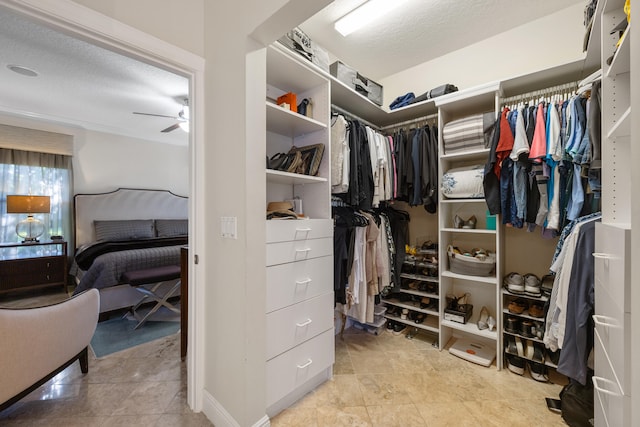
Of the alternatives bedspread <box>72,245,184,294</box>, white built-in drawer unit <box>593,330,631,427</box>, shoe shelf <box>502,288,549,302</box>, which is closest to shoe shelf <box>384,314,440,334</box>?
shoe shelf <box>502,288,549,302</box>

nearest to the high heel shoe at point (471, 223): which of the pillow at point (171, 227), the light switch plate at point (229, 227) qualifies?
the light switch plate at point (229, 227)

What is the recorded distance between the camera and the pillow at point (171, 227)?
468cm

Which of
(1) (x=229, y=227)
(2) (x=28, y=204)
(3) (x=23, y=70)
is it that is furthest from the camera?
(2) (x=28, y=204)

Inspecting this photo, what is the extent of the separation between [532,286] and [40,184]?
6.22 meters

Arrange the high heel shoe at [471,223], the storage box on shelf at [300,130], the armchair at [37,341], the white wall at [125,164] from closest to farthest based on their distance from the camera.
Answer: the armchair at [37,341], the storage box on shelf at [300,130], the high heel shoe at [471,223], the white wall at [125,164]

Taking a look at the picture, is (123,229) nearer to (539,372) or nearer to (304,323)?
(304,323)

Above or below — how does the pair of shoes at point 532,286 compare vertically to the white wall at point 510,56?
below

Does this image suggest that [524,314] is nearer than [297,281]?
No

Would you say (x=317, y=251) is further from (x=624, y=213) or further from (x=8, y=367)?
(x=8, y=367)

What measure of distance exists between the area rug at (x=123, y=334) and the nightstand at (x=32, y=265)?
5.88 ft

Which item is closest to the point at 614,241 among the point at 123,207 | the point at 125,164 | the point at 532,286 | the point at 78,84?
the point at 532,286

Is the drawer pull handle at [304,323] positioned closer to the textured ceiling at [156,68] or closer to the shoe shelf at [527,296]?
the shoe shelf at [527,296]

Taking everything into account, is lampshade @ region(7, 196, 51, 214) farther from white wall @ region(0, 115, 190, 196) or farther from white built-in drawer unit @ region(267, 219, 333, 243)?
white built-in drawer unit @ region(267, 219, 333, 243)

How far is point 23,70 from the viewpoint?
8.52 ft
